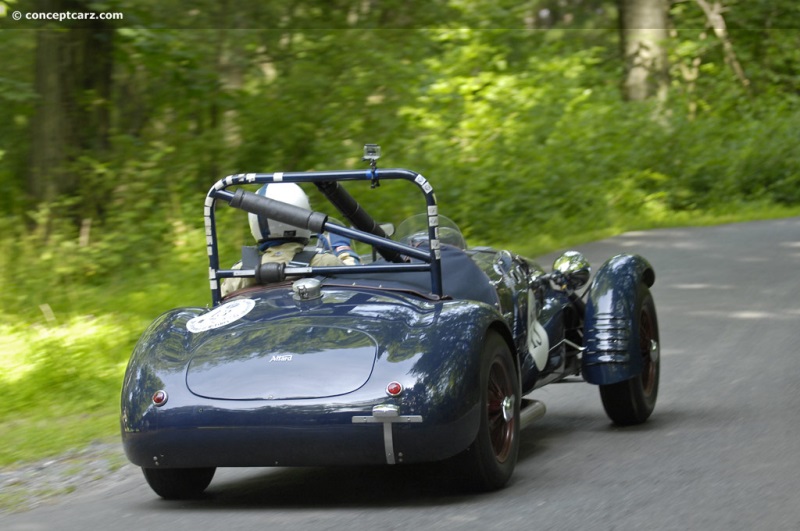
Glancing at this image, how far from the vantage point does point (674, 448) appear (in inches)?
265

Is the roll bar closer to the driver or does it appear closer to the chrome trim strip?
the driver

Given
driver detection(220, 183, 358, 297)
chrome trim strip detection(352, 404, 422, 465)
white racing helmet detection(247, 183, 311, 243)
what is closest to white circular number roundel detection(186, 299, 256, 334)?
driver detection(220, 183, 358, 297)

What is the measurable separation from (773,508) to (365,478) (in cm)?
202

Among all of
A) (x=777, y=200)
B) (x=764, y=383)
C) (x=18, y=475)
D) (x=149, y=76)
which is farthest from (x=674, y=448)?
(x=777, y=200)

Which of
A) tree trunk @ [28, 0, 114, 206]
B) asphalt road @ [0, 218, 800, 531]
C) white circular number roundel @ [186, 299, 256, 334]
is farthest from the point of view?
tree trunk @ [28, 0, 114, 206]

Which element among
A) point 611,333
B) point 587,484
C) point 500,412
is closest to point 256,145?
point 611,333

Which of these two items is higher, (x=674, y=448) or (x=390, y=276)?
(x=390, y=276)

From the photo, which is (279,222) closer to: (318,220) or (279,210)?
(279,210)

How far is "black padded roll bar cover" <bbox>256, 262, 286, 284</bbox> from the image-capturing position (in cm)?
633

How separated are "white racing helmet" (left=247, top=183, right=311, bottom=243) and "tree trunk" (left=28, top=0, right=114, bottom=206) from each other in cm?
873

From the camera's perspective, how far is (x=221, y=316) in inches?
237

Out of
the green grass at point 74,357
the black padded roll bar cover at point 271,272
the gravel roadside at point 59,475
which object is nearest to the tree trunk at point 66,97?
the green grass at point 74,357

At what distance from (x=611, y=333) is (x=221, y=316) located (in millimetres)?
2373

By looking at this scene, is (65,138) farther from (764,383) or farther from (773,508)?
(773,508)
